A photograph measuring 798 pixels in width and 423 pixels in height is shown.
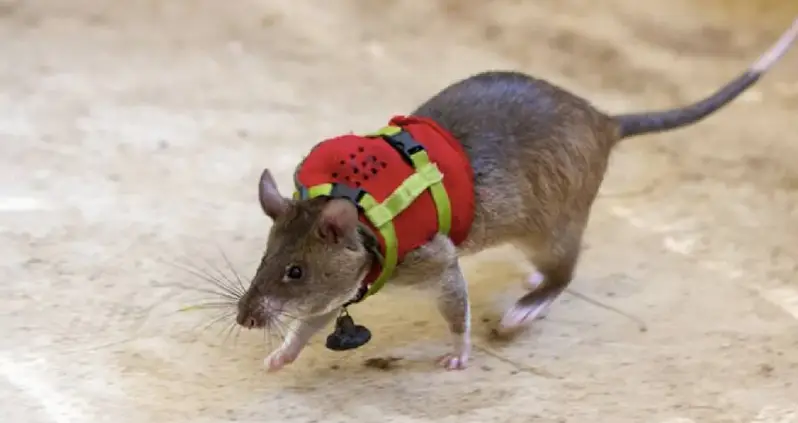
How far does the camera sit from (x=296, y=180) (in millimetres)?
1375

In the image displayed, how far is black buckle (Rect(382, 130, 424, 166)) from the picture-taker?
54.8 inches

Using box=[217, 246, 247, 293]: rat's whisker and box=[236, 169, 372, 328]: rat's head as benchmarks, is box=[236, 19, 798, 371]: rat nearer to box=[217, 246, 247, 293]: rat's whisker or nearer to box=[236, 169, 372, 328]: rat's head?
box=[236, 169, 372, 328]: rat's head

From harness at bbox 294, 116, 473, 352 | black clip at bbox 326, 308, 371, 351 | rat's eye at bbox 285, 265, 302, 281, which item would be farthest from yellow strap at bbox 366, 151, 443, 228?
black clip at bbox 326, 308, 371, 351

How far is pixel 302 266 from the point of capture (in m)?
1.32

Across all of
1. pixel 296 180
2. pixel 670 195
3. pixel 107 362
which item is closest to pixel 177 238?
pixel 107 362

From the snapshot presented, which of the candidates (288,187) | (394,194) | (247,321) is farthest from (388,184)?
(288,187)

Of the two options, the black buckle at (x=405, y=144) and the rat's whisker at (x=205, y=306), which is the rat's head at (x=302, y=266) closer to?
the black buckle at (x=405, y=144)

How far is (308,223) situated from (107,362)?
438 mm

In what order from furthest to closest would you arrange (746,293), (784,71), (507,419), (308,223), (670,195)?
(784,71) → (670,195) → (746,293) → (507,419) → (308,223)

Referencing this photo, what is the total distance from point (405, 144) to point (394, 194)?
0.09 m

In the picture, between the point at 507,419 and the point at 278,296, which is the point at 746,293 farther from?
the point at 278,296

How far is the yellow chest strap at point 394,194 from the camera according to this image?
1.32m

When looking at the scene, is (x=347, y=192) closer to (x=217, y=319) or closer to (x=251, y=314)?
(x=251, y=314)

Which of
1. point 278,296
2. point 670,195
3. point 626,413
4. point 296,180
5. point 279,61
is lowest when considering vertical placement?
point 626,413
